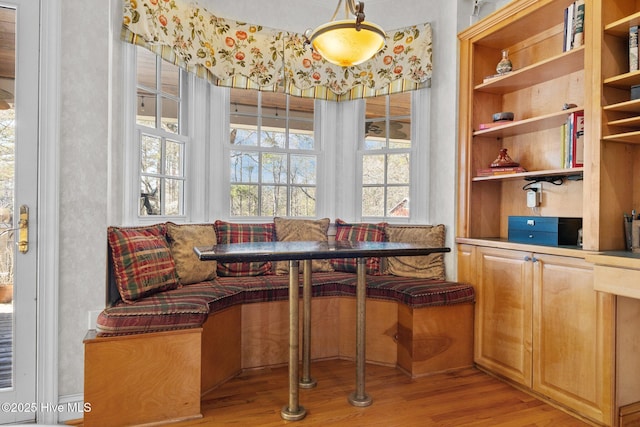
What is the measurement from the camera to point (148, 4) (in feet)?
8.67

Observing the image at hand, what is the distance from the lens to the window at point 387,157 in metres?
3.69

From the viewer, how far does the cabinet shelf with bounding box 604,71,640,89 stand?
82.4 inches

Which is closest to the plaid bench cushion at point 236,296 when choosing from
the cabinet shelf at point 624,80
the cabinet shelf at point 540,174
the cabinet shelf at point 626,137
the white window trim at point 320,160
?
the white window trim at point 320,160

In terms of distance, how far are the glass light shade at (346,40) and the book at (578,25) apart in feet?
4.10

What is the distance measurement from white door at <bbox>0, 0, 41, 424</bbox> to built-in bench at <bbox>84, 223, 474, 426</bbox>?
380 mm

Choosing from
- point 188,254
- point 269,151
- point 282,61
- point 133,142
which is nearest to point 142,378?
point 188,254

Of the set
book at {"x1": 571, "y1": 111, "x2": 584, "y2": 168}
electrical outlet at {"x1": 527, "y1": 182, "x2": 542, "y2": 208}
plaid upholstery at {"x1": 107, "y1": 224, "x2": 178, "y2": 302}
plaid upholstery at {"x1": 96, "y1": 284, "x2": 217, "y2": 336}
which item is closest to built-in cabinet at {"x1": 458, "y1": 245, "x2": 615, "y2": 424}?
electrical outlet at {"x1": 527, "y1": 182, "x2": 542, "y2": 208}

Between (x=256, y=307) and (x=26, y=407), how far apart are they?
135cm

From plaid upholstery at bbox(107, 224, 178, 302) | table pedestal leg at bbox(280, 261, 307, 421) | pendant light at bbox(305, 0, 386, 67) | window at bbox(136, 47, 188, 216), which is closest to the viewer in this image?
pendant light at bbox(305, 0, 386, 67)

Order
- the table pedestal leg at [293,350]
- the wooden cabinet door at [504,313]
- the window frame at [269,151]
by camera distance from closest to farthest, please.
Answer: the table pedestal leg at [293,350]
the wooden cabinet door at [504,313]
the window frame at [269,151]

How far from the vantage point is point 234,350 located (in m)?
2.73

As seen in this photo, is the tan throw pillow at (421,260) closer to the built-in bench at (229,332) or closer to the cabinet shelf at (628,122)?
the built-in bench at (229,332)

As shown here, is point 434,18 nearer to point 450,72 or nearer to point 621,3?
point 450,72

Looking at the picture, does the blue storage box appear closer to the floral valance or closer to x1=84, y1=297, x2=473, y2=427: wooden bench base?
x1=84, y1=297, x2=473, y2=427: wooden bench base
